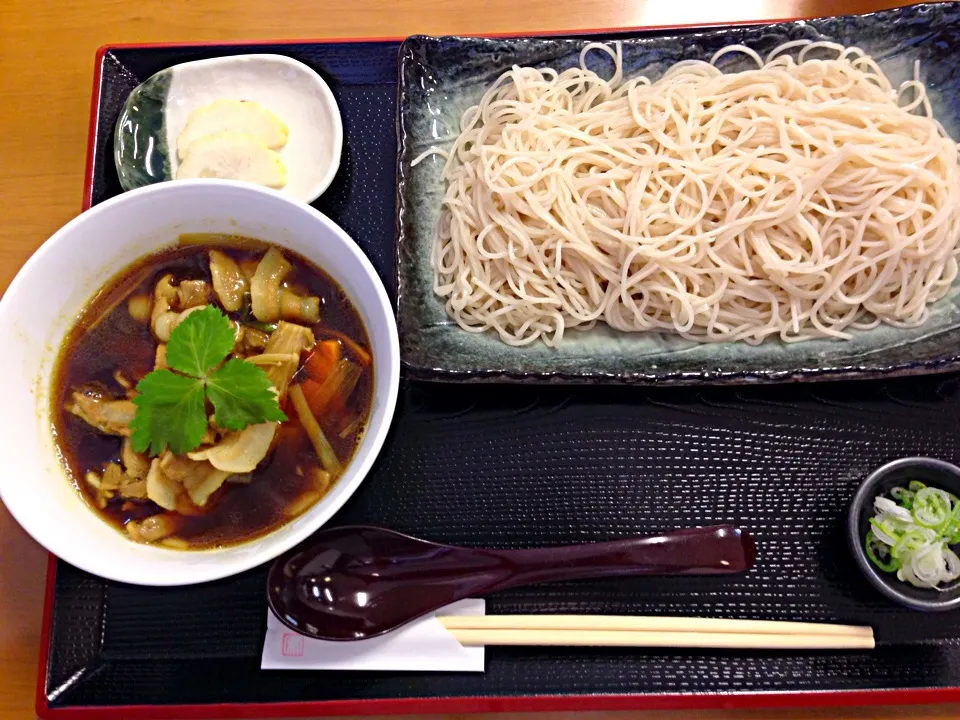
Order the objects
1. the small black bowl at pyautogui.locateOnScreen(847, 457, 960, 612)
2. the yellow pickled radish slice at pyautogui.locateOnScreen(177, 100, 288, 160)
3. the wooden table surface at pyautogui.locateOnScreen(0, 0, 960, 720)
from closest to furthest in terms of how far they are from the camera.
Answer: the small black bowl at pyautogui.locateOnScreen(847, 457, 960, 612) → the yellow pickled radish slice at pyautogui.locateOnScreen(177, 100, 288, 160) → the wooden table surface at pyautogui.locateOnScreen(0, 0, 960, 720)

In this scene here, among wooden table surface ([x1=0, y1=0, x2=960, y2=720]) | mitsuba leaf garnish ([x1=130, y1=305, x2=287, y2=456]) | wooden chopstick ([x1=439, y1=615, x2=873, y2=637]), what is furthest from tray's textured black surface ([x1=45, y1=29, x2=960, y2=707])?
wooden table surface ([x1=0, y1=0, x2=960, y2=720])

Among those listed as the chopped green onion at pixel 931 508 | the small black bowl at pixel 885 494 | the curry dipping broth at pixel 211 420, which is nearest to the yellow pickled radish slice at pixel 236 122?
the curry dipping broth at pixel 211 420

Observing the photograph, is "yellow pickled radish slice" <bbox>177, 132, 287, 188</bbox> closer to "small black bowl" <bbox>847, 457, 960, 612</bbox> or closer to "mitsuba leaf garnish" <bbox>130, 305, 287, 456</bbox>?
"mitsuba leaf garnish" <bbox>130, 305, 287, 456</bbox>

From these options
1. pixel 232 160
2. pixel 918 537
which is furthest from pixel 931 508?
pixel 232 160

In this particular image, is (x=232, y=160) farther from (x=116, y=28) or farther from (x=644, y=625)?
(x=644, y=625)

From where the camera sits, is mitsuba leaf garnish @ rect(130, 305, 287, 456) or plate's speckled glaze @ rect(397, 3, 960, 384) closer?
mitsuba leaf garnish @ rect(130, 305, 287, 456)
